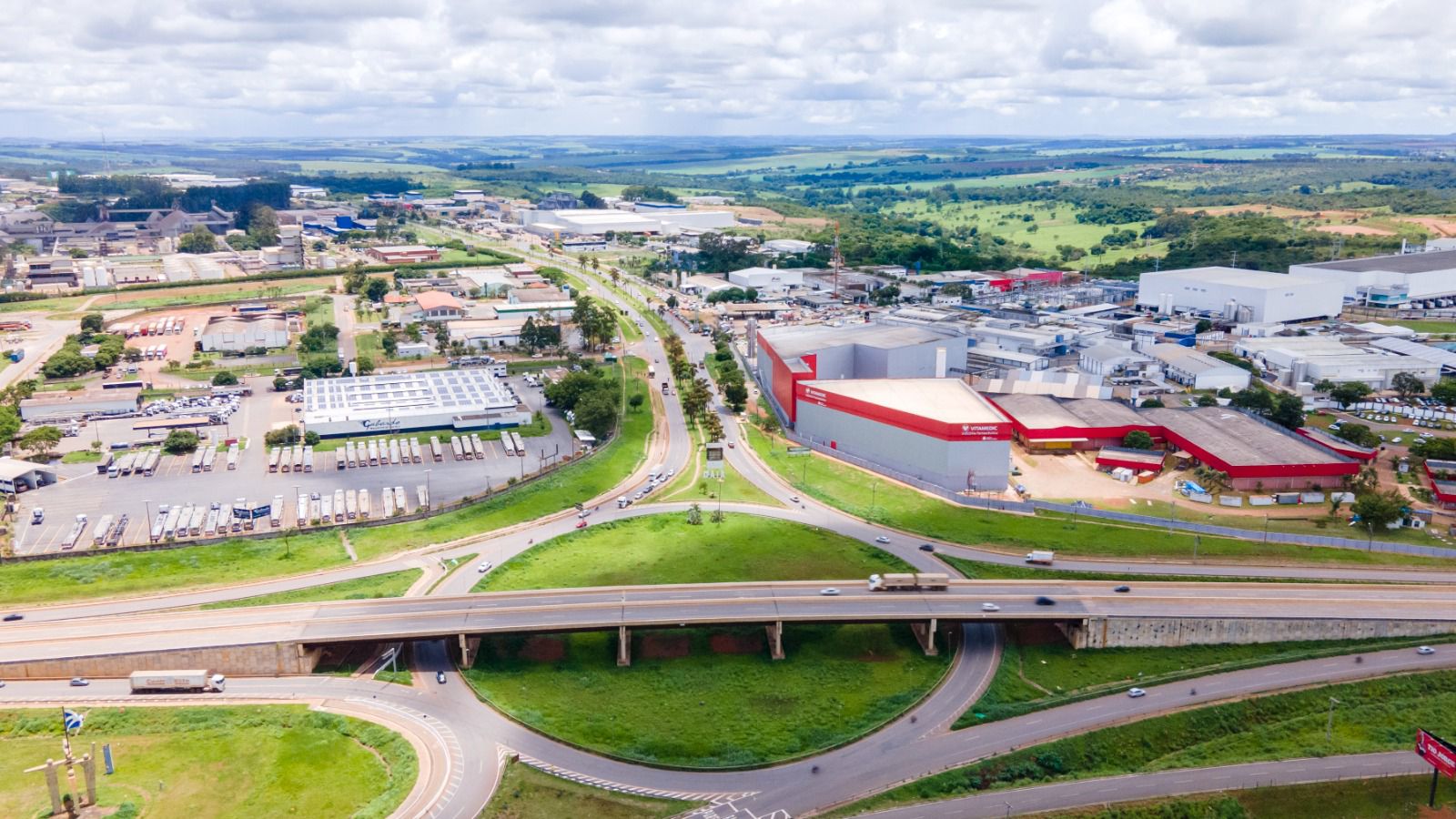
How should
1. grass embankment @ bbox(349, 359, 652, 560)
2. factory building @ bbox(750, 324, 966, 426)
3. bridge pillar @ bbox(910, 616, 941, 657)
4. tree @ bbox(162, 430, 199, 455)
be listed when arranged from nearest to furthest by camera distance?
bridge pillar @ bbox(910, 616, 941, 657)
grass embankment @ bbox(349, 359, 652, 560)
tree @ bbox(162, 430, 199, 455)
factory building @ bbox(750, 324, 966, 426)

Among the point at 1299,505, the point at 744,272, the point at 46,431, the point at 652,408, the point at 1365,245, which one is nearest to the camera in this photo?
the point at 1299,505

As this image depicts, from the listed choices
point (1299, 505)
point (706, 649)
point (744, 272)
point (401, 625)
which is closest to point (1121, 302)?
point (744, 272)

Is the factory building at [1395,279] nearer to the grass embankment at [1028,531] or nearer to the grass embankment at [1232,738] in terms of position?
the grass embankment at [1028,531]

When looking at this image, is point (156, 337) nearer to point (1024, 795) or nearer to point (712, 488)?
point (712, 488)

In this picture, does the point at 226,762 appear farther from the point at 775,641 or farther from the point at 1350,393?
the point at 1350,393

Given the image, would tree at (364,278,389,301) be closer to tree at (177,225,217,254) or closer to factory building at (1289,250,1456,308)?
tree at (177,225,217,254)

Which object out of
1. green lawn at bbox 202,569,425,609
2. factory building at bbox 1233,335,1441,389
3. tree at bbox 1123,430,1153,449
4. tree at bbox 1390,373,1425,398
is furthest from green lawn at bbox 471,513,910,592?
tree at bbox 1390,373,1425,398

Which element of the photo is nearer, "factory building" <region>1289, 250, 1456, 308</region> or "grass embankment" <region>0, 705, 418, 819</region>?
"grass embankment" <region>0, 705, 418, 819</region>
